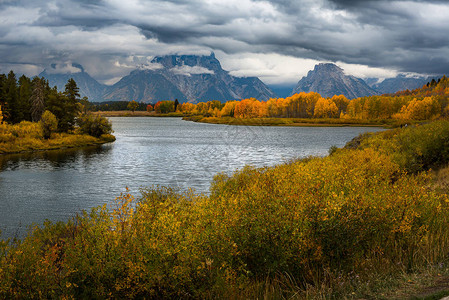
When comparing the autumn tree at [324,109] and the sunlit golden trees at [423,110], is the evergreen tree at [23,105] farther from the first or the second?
the sunlit golden trees at [423,110]

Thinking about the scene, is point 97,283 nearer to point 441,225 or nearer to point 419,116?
point 441,225

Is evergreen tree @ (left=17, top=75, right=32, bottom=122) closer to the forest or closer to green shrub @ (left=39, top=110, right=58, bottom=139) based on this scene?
the forest

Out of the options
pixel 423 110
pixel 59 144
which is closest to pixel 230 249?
pixel 59 144

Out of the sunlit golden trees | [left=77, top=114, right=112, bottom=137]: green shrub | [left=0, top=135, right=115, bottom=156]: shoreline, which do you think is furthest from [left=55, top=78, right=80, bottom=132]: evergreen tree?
the sunlit golden trees

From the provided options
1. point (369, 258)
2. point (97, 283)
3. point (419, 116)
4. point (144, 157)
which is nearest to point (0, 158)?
point (144, 157)

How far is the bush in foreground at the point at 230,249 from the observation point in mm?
9438

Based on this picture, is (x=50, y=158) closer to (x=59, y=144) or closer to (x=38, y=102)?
(x=59, y=144)

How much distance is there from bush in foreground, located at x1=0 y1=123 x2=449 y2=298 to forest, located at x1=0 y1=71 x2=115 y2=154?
70.7 metres

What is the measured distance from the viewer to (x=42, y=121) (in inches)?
3182

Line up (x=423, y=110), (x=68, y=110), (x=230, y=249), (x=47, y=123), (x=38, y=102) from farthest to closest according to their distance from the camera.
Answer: (x=423, y=110) < (x=68, y=110) < (x=38, y=102) < (x=47, y=123) < (x=230, y=249)

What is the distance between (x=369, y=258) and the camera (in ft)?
34.5

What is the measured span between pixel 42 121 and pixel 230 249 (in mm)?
82800

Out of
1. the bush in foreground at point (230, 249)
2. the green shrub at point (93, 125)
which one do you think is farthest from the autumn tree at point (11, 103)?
the bush in foreground at point (230, 249)

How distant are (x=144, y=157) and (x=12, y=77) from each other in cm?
6425
